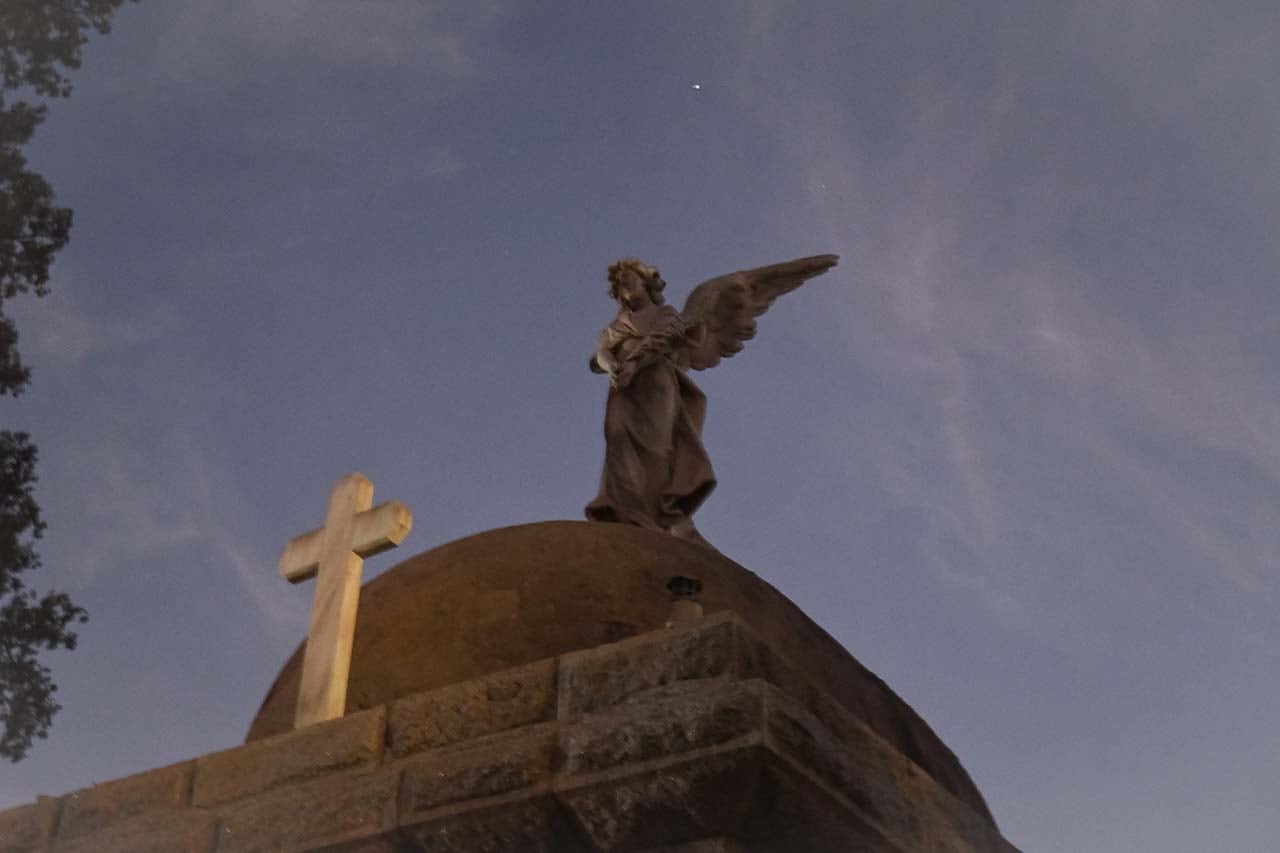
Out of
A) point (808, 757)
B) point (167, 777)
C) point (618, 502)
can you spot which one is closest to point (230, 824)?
point (167, 777)

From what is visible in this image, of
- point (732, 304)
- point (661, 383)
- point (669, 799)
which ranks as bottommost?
point (669, 799)

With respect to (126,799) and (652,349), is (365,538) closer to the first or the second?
(126,799)

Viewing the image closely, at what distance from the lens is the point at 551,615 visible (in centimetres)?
527

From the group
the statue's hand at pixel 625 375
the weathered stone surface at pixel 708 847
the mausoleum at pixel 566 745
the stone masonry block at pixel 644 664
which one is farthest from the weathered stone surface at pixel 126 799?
the statue's hand at pixel 625 375

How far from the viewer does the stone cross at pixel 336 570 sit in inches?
193

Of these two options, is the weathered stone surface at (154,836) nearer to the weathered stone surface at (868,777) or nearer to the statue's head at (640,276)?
the weathered stone surface at (868,777)

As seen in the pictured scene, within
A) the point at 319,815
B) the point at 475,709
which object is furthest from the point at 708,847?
the point at 319,815

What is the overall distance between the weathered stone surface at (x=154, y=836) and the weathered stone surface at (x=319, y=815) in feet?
0.26

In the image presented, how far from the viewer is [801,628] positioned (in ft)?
18.6

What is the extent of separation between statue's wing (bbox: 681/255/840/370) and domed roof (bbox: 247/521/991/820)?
10.8 ft

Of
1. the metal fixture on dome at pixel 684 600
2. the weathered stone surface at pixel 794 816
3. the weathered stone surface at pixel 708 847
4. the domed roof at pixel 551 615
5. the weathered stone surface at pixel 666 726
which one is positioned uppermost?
the domed roof at pixel 551 615

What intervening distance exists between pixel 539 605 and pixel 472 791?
1.18 metres

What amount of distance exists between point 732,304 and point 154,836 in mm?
5434

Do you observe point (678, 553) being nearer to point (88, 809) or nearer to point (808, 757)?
point (808, 757)
